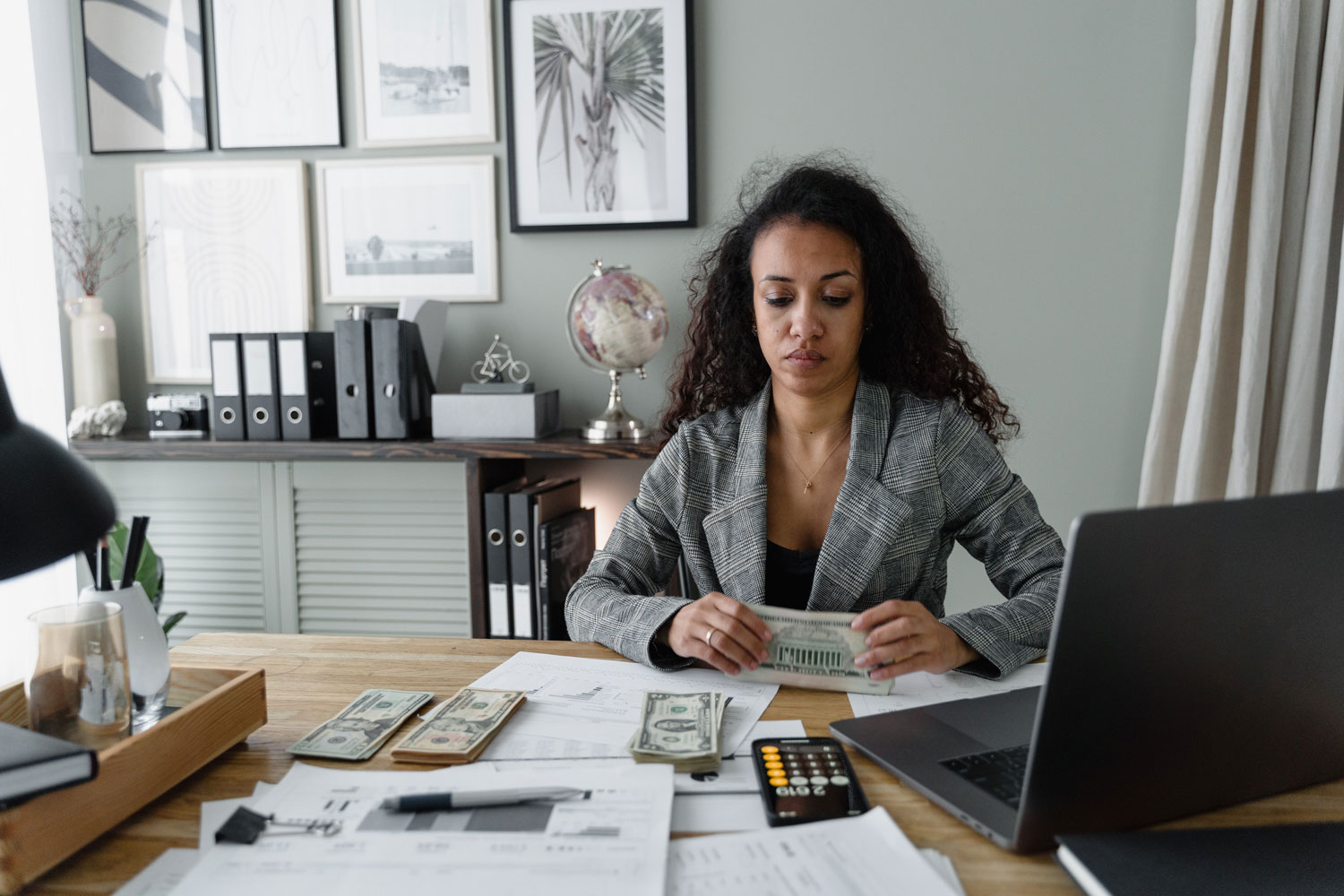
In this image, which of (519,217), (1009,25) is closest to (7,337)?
(519,217)

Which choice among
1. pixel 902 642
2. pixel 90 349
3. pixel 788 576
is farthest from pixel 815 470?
pixel 90 349

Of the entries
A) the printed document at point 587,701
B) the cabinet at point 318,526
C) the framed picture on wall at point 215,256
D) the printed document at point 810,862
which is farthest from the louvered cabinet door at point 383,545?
the printed document at point 810,862

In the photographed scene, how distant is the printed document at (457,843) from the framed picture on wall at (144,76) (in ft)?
7.85

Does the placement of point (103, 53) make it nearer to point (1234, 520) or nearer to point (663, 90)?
point (663, 90)

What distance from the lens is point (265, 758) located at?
2.94ft

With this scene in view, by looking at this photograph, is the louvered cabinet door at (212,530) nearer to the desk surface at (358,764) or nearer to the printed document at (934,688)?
the desk surface at (358,764)

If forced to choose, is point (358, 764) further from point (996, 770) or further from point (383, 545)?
point (383, 545)

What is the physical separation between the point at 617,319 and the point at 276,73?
123 centimetres

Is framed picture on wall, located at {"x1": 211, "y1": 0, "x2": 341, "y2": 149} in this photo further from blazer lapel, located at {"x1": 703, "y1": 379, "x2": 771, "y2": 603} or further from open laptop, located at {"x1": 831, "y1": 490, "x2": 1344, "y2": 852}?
open laptop, located at {"x1": 831, "y1": 490, "x2": 1344, "y2": 852}

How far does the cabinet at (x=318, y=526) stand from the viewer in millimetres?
2297

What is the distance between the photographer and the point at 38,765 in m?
0.68

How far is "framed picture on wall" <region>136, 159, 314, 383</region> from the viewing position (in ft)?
8.56

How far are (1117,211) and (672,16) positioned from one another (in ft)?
4.08

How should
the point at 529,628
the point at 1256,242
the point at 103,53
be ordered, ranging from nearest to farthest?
the point at 1256,242 → the point at 529,628 → the point at 103,53
